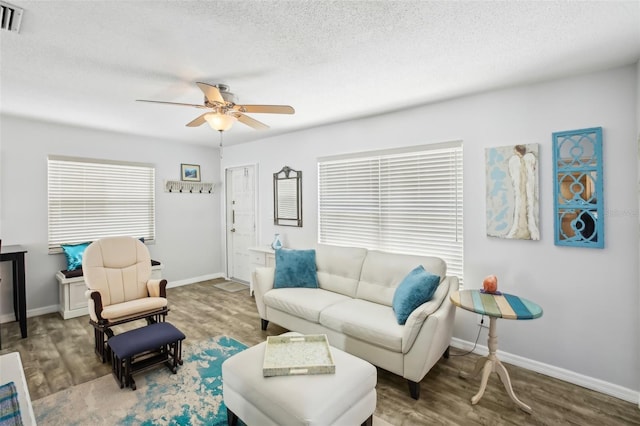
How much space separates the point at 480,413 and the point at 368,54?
2.69 metres

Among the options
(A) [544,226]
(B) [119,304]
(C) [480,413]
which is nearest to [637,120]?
(A) [544,226]

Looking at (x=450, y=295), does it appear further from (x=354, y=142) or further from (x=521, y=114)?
(x=354, y=142)

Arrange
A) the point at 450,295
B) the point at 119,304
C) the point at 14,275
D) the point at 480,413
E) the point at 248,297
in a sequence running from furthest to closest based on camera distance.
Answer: the point at 248,297
the point at 14,275
the point at 119,304
the point at 450,295
the point at 480,413

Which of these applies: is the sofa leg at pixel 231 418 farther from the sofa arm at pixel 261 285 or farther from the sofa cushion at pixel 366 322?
the sofa arm at pixel 261 285

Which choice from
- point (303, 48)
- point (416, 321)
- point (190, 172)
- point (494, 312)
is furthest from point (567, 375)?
point (190, 172)

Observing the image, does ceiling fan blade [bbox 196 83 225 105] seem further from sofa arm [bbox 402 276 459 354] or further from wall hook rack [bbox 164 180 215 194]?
wall hook rack [bbox 164 180 215 194]

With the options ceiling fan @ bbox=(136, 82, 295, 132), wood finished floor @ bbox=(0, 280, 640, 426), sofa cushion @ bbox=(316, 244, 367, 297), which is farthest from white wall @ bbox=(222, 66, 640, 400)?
ceiling fan @ bbox=(136, 82, 295, 132)

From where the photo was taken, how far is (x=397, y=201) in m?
3.66

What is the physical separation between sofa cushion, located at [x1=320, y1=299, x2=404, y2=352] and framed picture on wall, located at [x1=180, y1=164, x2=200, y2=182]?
12.7 feet

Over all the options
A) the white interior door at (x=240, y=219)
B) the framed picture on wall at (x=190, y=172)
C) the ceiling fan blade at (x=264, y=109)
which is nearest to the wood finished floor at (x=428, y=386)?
the white interior door at (x=240, y=219)

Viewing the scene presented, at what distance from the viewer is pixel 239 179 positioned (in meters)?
5.79

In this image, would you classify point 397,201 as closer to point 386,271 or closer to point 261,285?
point 386,271

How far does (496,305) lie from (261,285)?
2.38 metres

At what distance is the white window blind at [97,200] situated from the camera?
429 cm
